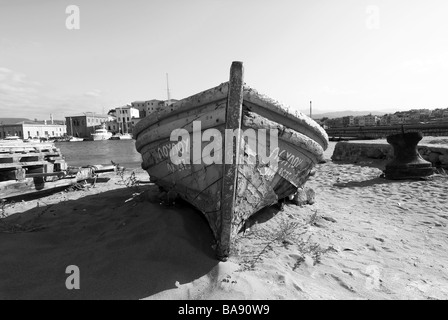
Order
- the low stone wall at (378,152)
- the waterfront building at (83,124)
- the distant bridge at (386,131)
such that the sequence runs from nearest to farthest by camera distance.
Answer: the low stone wall at (378,152), the distant bridge at (386,131), the waterfront building at (83,124)

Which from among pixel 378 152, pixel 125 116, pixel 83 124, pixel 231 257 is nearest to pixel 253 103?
pixel 231 257

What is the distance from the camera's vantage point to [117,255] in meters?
2.67

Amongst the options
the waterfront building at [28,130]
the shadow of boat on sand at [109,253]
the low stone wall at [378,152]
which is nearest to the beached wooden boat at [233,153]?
the shadow of boat on sand at [109,253]

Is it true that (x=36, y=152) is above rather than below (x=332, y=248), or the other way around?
above

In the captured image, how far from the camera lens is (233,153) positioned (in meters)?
2.58

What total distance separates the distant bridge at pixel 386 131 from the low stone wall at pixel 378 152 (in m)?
5.83

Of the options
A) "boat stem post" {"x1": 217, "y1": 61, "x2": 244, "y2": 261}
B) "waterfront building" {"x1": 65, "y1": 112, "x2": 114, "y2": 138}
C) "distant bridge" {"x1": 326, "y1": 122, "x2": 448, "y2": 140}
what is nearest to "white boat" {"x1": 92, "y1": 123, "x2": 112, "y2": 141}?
"waterfront building" {"x1": 65, "y1": 112, "x2": 114, "y2": 138}

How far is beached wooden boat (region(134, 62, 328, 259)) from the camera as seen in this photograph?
2.60m

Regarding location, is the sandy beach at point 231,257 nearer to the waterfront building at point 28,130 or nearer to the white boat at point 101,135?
the white boat at point 101,135

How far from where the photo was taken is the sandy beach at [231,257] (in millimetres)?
2201
